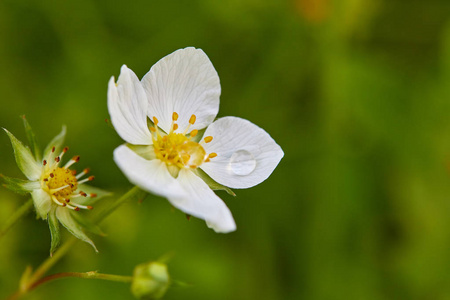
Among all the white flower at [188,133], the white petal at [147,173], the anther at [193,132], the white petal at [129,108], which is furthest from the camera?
the anther at [193,132]

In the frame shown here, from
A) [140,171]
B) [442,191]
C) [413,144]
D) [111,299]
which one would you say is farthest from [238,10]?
[140,171]

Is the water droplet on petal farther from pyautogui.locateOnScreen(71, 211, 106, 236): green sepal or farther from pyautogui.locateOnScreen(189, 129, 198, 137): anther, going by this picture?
pyautogui.locateOnScreen(71, 211, 106, 236): green sepal

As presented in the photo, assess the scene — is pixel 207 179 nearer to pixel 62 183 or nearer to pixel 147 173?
pixel 147 173

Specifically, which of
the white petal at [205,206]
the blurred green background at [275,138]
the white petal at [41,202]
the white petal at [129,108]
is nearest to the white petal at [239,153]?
the white petal at [205,206]

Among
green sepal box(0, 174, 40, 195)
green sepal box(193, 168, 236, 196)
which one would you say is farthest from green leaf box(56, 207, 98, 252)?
green sepal box(193, 168, 236, 196)

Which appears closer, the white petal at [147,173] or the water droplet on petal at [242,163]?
the white petal at [147,173]

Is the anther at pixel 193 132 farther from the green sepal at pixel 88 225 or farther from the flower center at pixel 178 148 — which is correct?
the green sepal at pixel 88 225

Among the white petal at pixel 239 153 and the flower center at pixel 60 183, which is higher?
the white petal at pixel 239 153
